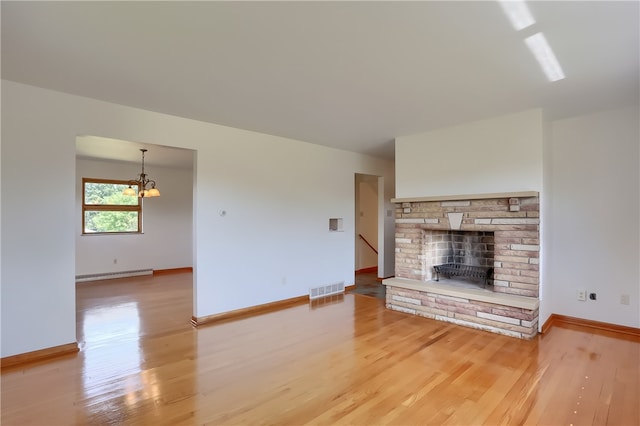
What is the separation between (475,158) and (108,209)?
7.01m

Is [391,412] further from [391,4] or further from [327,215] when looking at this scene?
[327,215]

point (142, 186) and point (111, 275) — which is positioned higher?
point (142, 186)

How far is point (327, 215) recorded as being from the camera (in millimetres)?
5445

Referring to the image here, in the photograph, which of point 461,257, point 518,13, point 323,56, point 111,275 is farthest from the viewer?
point 111,275

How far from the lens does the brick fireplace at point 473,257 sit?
11.4ft

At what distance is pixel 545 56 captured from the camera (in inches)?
93.2

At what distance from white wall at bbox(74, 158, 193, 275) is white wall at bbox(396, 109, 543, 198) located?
5470mm

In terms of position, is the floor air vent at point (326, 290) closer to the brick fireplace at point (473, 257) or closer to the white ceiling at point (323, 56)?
the brick fireplace at point (473, 257)

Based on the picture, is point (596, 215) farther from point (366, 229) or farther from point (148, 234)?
point (148, 234)

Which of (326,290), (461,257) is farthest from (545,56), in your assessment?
(326,290)

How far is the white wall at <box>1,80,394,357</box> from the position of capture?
2863mm

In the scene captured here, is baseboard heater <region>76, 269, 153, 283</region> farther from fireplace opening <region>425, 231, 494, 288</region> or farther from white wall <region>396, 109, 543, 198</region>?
fireplace opening <region>425, 231, 494, 288</region>

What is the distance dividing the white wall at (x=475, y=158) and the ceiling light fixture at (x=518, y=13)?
184 cm

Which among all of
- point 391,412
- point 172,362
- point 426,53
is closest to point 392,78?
point 426,53
